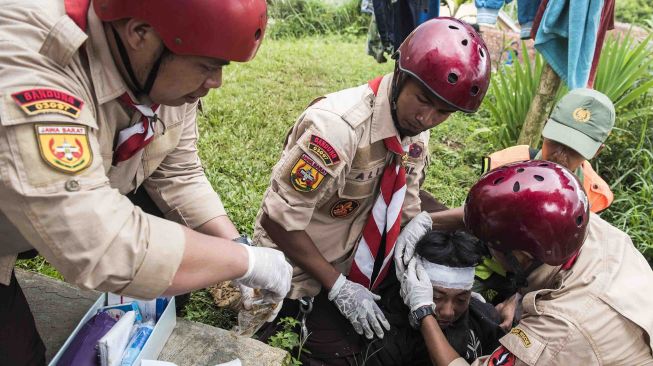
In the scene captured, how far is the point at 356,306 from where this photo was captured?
8.48 feet

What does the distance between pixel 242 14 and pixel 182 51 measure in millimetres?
209

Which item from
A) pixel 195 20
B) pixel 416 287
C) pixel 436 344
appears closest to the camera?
pixel 195 20

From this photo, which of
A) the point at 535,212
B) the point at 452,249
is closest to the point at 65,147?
the point at 535,212

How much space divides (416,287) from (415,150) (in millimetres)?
766

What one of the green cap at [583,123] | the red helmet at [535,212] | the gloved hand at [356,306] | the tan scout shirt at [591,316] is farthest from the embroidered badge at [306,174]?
the green cap at [583,123]

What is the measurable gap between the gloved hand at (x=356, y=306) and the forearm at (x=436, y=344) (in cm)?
25

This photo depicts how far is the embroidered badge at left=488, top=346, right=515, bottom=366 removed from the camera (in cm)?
212

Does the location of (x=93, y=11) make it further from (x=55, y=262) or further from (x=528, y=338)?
(x=528, y=338)

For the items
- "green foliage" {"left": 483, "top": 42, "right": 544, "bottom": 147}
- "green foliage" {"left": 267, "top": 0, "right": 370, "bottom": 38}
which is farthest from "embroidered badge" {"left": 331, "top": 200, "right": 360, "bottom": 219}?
"green foliage" {"left": 267, "top": 0, "right": 370, "bottom": 38}

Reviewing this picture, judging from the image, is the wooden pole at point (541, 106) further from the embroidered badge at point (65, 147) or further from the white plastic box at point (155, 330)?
the embroidered badge at point (65, 147)

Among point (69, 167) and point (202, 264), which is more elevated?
point (69, 167)

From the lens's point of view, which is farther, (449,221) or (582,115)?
(582,115)

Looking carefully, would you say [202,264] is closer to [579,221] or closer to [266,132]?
[579,221]

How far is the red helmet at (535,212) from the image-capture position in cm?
200
